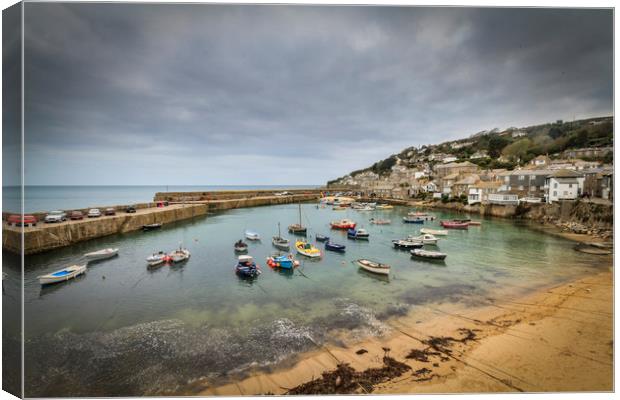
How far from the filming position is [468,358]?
4.55m

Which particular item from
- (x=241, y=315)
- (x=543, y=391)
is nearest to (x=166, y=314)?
(x=241, y=315)

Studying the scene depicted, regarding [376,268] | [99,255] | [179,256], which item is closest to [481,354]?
[376,268]

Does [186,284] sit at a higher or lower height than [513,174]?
lower

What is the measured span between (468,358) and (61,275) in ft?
37.7

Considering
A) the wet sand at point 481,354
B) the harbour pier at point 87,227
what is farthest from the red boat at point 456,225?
the harbour pier at point 87,227

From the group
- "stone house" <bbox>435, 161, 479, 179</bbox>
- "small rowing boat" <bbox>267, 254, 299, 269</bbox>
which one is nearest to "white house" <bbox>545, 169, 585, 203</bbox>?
"stone house" <bbox>435, 161, 479, 179</bbox>

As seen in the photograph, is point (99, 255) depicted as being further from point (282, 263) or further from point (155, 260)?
point (282, 263)

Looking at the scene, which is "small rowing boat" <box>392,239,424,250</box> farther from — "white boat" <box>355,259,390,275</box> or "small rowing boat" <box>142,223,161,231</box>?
"small rowing boat" <box>142,223,161,231</box>

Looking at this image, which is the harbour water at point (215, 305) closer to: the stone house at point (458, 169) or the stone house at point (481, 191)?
the stone house at point (481, 191)

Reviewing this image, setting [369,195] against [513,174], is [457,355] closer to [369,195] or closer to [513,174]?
[513,174]

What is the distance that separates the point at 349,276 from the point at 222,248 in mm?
7405

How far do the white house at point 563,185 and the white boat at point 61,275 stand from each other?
85.0 ft

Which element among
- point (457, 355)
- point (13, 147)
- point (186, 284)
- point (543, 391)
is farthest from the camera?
point (186, 284)

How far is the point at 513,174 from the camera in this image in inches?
995
